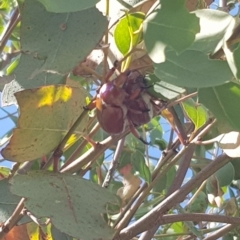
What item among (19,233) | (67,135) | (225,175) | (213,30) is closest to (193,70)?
(213,30)

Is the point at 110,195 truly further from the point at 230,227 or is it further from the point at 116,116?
the point at 230,227

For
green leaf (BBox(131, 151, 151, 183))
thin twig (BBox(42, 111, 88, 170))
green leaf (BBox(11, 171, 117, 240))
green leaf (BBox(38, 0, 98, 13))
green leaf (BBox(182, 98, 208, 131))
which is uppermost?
green leaf (BBox(38, 0, 98, 13))

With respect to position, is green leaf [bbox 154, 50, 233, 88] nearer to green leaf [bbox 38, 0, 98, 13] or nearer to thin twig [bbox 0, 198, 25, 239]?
green leaf [bbox 38, 0, 98, 13]

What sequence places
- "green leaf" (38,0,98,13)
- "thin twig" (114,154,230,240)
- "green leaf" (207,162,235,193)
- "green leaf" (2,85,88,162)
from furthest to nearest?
"green leaf" (207,162,235,193) → "thin twig" (114,154,230,240) → "green leaf" (2,85,88,162) → "green leaf" (38,0,98,13)

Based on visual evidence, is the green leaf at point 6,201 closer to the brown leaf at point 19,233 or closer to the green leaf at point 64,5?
the brown leaf at point 19,233

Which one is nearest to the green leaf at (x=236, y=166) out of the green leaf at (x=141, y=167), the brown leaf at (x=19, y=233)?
the green leaf at (x=141, y=167)

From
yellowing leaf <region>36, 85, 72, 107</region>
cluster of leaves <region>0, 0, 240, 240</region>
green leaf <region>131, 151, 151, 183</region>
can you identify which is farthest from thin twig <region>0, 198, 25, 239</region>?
green leaf <region>131, 151, 151, 183</region>
